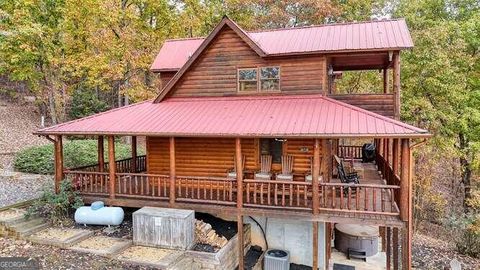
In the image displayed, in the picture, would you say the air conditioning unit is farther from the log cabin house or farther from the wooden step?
the wooden step

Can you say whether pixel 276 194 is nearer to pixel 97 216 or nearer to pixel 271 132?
pixel 271 132

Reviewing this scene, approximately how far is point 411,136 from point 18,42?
75.3 ft

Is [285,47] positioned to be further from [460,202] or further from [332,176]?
[460,202]

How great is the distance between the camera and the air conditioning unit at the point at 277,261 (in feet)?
37.3

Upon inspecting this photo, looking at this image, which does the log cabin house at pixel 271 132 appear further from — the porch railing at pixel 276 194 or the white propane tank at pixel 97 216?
the white propane tank at pixel 97 216

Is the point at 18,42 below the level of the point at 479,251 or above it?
above

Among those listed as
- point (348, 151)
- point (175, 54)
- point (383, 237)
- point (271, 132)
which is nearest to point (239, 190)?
point (271, 132)

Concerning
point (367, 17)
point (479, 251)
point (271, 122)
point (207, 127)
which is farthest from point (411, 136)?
point (367, 17)

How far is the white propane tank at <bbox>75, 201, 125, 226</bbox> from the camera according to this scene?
446 inches

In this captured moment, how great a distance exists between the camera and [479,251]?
16.4 metres

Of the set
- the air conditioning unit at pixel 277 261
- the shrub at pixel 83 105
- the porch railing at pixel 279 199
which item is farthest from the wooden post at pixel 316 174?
the shrub at pixel 83 105

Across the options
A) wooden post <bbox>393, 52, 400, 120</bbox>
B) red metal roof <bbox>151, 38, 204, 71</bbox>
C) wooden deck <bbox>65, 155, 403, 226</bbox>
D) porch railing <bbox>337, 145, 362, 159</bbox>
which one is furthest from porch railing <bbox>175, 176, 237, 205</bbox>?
porch railing <bbox>337, 145, 362, 159</bbox>

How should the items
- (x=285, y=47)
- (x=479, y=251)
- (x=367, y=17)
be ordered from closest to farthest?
1. (x=285, y=47)
2. (x=479, y=251)
3. (x=367, y=17)

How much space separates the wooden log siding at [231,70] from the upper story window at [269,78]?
175 millimetres
